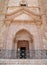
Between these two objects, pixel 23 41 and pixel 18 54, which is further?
pixel 23 41

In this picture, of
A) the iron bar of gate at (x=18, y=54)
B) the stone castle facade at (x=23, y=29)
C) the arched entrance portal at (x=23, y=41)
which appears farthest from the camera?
the arched entrance portal at (x=23, y=41)

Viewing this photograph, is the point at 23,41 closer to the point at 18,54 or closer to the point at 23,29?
the point at 23,29

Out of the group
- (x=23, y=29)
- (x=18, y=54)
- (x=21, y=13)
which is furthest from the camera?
(x=21, y=13)

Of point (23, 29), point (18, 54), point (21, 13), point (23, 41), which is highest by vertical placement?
point (21, 13)

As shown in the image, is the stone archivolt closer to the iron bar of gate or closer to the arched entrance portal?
the arched entrance portal

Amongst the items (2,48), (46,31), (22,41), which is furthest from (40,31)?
(2,48)

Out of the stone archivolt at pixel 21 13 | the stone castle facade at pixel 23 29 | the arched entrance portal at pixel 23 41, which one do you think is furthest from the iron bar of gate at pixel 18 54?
the stone archivolt at pixel 21 13

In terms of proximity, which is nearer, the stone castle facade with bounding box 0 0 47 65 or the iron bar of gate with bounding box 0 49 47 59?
the iron bar of gate with bounding box 0 49 47 59

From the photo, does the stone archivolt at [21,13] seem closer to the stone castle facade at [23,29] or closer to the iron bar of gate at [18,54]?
the stone castle facade at [23,29]

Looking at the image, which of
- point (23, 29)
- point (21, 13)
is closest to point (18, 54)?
point (23, 29)

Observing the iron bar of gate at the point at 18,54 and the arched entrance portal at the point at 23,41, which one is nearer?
the iron bar of gate at the point at 18,54

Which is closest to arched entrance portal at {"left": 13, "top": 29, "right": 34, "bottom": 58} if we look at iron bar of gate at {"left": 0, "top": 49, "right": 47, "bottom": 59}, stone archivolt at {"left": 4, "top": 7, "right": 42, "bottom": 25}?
iron bar of gate at {"left": 0, "top": 49, "right": 47, "bottom": 59}

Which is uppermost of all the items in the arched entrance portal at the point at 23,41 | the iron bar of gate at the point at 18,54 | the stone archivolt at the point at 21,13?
the stone archivolt at the point at 21,13

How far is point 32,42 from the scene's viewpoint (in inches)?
445
